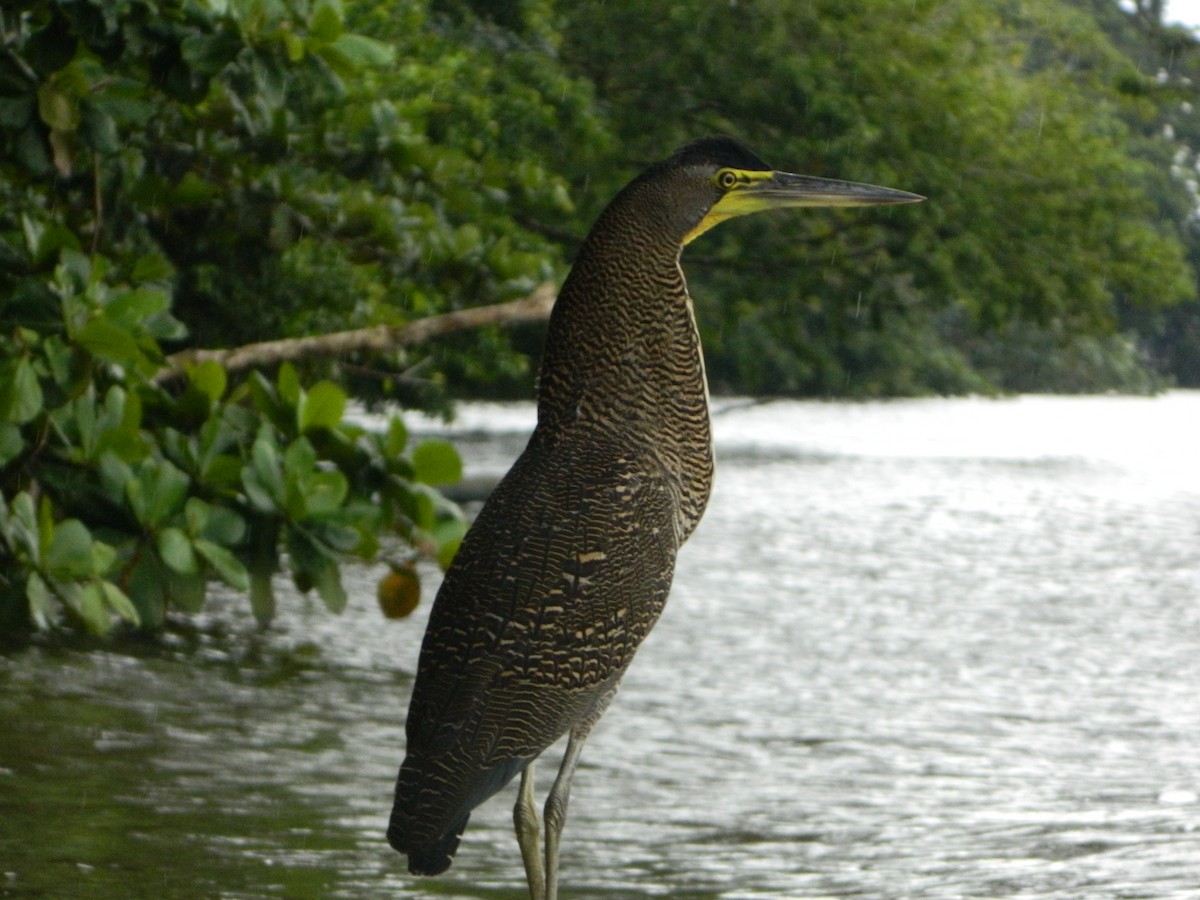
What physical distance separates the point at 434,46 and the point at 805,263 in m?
8.26

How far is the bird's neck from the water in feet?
6.31

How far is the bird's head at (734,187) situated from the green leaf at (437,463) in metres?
3.81

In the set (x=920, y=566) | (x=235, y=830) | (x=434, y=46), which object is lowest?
(x=920, y=566)

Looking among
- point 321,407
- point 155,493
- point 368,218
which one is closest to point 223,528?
point 155,493

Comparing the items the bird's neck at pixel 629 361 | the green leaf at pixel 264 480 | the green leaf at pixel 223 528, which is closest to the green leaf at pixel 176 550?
the green leaf at pixel 223 528

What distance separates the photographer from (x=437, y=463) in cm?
877

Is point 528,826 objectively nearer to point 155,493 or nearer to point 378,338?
point 155,493

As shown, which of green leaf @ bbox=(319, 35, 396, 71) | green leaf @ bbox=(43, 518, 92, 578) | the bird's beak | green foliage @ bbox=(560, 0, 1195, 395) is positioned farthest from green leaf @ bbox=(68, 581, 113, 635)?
green foliage @ bbox=(560, 0, 1195, 395)

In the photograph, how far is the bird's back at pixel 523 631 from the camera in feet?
15.0

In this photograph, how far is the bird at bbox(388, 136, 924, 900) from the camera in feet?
15.0

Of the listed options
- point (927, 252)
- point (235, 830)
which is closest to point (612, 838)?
point (235, 830)

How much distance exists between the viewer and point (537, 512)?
463 cm

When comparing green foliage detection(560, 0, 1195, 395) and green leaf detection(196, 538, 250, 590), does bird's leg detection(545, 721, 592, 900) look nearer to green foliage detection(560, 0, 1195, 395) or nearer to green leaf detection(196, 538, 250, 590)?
green leaf detection(196, 538, 250, 590)

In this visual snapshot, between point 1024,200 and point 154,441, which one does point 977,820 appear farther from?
point 1024,200
